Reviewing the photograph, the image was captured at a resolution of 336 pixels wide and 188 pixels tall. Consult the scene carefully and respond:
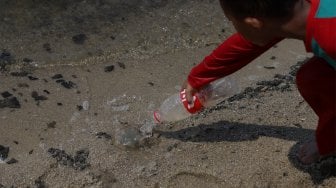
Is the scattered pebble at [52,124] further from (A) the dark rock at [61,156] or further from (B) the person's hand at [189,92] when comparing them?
(B) the person's hand at [189,92]

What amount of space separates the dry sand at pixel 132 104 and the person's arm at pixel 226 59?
32cm

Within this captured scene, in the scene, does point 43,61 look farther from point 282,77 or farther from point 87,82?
point 282,77

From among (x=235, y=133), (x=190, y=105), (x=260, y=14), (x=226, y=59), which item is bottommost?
(x=235, y=133)

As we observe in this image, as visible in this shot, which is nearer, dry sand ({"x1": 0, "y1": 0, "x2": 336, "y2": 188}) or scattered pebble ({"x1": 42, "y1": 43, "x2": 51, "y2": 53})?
dry sand ({"x1": 0, "y1": 0, "x2": 336, "y2": 188})

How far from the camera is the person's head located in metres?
2.04

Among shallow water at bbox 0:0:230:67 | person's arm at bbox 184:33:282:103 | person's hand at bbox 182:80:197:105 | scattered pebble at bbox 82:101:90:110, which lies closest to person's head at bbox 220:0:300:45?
person's arm at bbox 184:33:282:103

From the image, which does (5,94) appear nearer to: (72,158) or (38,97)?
(38,97)

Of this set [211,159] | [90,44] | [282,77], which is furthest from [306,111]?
[90,44]

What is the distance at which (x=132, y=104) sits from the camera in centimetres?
313

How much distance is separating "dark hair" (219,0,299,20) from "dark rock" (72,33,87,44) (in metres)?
1.61

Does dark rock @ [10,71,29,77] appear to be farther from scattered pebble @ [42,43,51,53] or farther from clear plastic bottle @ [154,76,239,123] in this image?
clear plastic bottle @ [154,76,239,123]

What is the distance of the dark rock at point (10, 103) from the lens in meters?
3.09

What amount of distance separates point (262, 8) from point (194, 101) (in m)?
0.77

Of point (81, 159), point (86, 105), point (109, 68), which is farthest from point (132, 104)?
point (81, 159)
